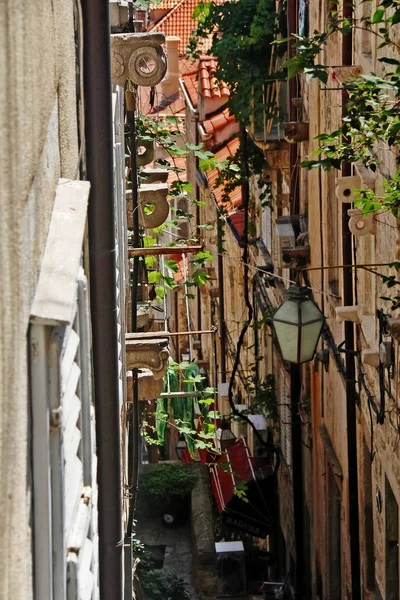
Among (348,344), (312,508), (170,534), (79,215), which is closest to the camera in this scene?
(79,215)

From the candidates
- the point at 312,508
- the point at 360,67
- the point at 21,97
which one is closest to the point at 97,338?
the point at 21,97

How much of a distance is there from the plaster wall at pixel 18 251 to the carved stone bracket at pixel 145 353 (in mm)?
5740

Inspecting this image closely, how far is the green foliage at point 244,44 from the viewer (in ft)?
59.8

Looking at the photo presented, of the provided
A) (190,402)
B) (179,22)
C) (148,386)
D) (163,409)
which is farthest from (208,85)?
(148,386)

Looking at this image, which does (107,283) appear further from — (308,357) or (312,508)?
(312,508)

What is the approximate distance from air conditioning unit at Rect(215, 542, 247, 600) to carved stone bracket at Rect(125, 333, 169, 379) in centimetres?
944

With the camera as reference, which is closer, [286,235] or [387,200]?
[387,200]

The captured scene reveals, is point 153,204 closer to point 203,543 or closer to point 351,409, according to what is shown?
point 351,409

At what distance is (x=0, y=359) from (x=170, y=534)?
54.5 ft

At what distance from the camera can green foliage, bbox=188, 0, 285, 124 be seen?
1823 cm

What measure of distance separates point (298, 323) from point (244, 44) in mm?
8468

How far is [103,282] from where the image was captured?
5.03m

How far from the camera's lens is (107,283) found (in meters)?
5.04

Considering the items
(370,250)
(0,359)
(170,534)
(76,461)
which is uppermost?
(370,250)
